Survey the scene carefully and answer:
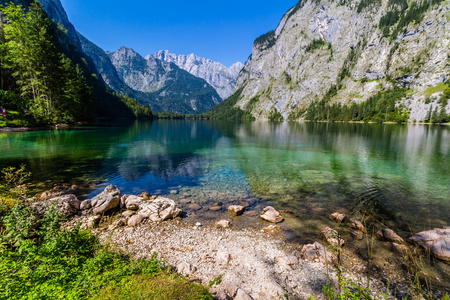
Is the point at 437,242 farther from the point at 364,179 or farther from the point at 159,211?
the point at 159,211

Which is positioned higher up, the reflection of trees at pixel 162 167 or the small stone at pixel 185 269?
the small stone at pixel 185 269

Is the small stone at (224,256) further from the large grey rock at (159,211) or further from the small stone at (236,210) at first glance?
the large grey rock at (159,211)

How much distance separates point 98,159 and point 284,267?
3129cm

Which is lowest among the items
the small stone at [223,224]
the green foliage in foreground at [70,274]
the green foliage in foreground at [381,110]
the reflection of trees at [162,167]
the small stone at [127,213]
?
the small stone at [223,224]

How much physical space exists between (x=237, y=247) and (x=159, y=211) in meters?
6.10

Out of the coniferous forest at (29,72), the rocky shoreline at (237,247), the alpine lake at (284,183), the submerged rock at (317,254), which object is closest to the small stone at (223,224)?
the rocky shoreline at (237,247)

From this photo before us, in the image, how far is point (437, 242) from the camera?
9.56 m

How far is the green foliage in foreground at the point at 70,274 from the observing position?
184 inches

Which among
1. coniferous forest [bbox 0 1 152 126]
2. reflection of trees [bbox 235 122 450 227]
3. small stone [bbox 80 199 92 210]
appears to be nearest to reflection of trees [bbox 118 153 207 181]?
reflection of trees [bbox 235 122 450 227]

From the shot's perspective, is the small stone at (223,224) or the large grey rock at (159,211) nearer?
the small stone at (223,224)

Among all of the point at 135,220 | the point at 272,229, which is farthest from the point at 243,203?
the point at 135,220

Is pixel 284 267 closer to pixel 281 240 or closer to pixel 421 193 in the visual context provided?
pixel 281 240

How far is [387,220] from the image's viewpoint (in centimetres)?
1334

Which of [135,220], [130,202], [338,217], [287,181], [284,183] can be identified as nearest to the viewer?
[135,220]
